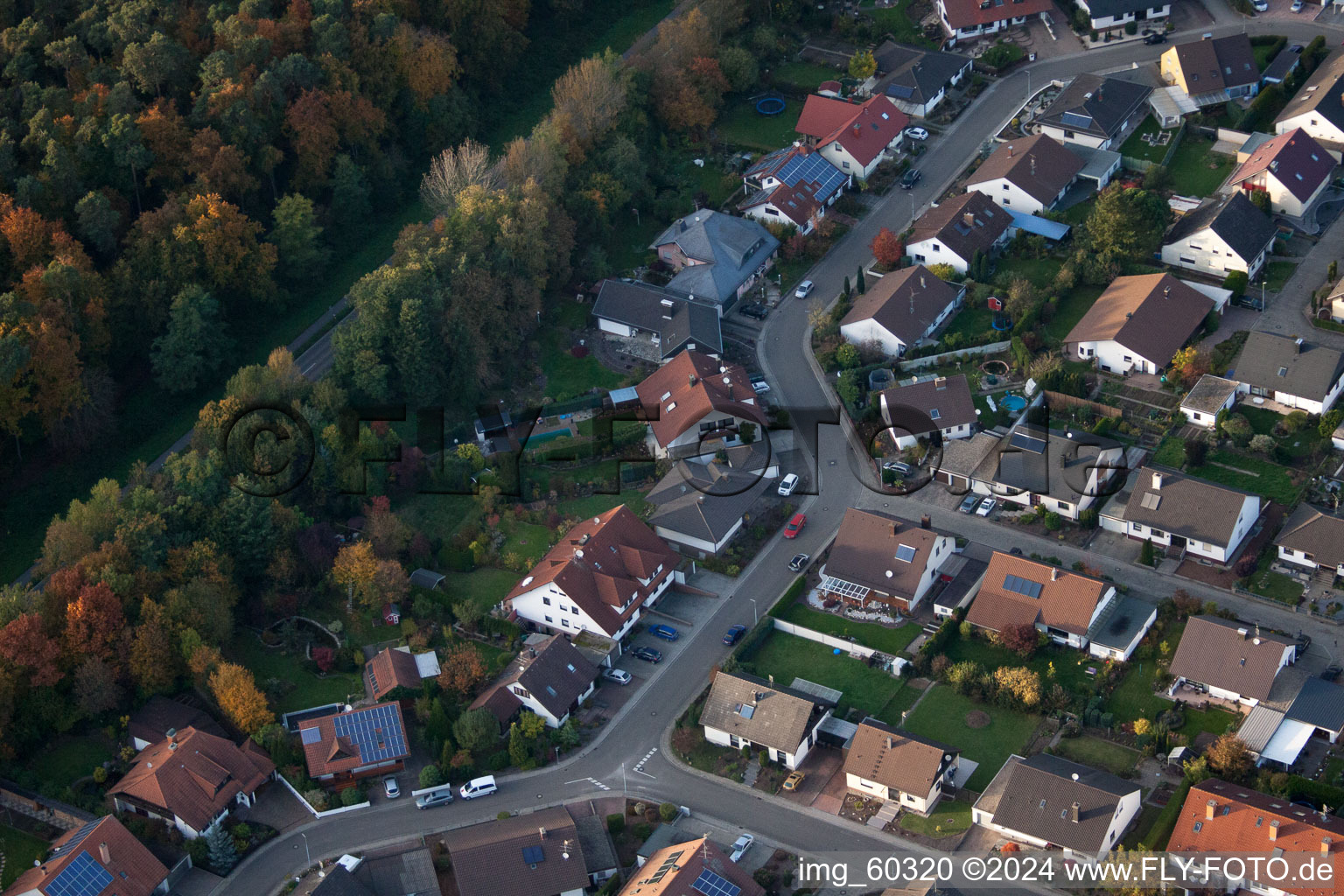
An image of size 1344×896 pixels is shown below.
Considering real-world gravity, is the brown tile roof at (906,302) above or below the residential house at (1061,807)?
above

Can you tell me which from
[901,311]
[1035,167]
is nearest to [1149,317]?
[901,311]

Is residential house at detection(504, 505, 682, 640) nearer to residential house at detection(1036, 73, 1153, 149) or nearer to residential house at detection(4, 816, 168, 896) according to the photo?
residential house at detection(4, 816, 168, 896)

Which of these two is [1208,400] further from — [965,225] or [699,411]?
[699,411]

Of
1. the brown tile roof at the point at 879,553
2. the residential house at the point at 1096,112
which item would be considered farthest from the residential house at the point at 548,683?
the residential house at the point at 1096,112

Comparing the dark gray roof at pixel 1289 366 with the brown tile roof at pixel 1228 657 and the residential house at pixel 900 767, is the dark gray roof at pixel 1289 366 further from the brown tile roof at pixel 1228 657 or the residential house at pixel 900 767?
the residential house at pixel 900 767

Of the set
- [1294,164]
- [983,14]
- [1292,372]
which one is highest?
[983,14]

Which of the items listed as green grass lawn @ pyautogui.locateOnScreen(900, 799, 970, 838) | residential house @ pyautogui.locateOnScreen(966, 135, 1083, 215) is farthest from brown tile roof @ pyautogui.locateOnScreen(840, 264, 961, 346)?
green grass lawn @ pyautogui.locateOnScreen(900, 799, 970, 838)
